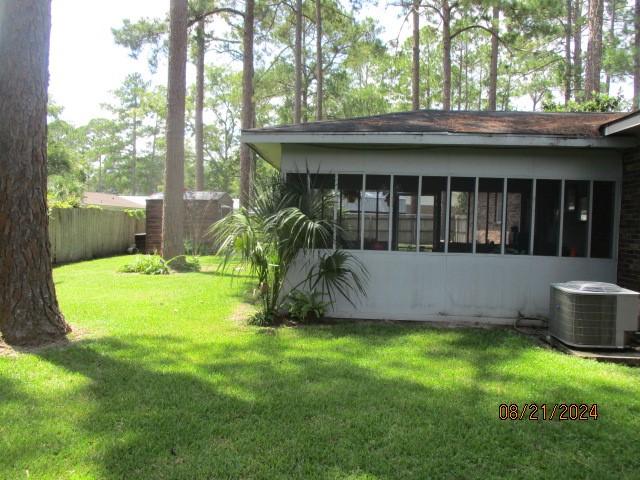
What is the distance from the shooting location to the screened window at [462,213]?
23.8ft

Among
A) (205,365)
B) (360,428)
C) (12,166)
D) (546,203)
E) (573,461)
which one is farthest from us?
(546,203)

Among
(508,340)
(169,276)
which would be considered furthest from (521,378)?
(169,276)

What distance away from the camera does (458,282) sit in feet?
23.7

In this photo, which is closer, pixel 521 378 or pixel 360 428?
pixel 360 428

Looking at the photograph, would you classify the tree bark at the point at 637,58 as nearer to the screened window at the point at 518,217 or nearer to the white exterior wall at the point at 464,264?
the white exterior wall at the point at 464,264

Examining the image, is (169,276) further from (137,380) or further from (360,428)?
(360,428)

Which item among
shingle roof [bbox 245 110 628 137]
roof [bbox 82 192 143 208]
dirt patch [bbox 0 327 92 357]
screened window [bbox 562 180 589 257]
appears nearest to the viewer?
dirt patch [bbox 0 327 92 357]

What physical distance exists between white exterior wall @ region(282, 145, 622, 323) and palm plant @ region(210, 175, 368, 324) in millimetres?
358

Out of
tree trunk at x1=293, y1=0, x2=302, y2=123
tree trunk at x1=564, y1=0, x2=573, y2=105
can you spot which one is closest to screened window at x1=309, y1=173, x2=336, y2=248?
tree trunk at x1=293, y1=0, x2=302, y2=123

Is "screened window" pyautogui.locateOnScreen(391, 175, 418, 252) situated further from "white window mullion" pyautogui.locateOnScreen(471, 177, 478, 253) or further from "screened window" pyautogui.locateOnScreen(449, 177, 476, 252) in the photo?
"white window mullion" pyautogui.locateOnScreen(471, 177, 478, 253)

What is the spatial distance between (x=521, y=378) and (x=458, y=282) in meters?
2.67

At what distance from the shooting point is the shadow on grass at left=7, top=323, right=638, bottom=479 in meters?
3.07

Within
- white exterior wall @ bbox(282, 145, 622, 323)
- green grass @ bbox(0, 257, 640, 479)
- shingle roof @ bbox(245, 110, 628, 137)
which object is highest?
shingle roof @ bbox(245, 110, 628, 137)

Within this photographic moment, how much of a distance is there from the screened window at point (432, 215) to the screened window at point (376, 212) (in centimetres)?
53
